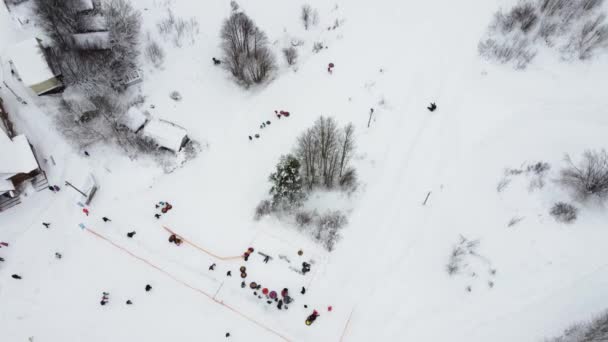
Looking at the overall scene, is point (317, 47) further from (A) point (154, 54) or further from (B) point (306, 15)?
(A) point (154, 54)

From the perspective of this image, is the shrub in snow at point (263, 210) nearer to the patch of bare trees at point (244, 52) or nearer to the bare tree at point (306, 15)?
the patch of bare trees at point (244, 52)

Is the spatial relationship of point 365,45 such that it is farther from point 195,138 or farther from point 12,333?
point 12,333

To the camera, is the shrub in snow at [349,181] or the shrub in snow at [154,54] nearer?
the shrub in snow at [349,181]

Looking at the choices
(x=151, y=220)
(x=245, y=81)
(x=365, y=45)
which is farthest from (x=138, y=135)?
(x=365, y=45)

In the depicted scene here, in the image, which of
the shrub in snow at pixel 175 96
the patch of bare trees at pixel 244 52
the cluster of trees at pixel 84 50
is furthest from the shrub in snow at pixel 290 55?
the cluster of trees at pixel 84 50

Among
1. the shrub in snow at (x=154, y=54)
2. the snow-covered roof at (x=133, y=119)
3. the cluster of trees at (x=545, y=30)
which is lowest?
the snow-covered roof at (x=133, y=119)
